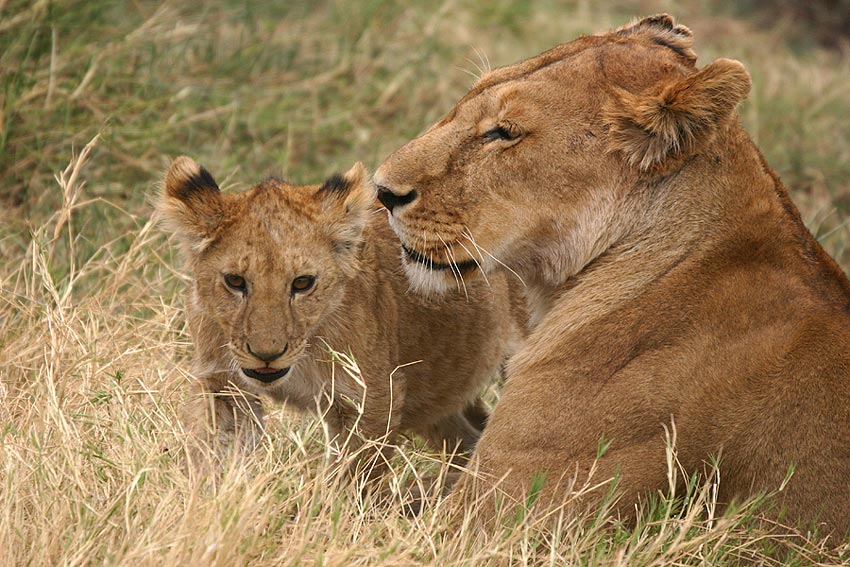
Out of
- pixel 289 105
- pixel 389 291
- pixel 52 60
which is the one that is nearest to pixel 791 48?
pixel 289 105

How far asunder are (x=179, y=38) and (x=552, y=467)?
4.37 meters

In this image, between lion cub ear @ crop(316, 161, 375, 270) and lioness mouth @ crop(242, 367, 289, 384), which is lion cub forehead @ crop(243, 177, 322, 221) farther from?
lioness mouth @ crop(242, 367, 289, 384)

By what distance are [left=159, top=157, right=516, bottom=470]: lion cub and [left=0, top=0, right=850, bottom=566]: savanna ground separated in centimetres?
16

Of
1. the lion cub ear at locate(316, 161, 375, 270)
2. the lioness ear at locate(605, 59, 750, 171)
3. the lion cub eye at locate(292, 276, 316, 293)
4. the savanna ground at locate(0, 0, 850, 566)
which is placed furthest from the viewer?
the lion cub ear at locate(316, 161, 375, 270)

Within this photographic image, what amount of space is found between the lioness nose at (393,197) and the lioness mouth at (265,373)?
551mm

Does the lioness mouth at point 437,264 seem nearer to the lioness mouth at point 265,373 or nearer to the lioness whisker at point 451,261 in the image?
the lioness whisker at point 451,261

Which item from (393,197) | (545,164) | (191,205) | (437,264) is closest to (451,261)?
(437,264)

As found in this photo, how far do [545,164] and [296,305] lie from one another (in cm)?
83

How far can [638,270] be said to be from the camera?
3.33 meters

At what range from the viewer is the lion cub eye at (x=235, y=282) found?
3.61 metres

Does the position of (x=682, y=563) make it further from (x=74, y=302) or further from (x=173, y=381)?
(x=74, y=302)

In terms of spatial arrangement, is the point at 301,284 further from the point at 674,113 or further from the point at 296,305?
the point at 674,113

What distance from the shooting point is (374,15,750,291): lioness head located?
130 inches

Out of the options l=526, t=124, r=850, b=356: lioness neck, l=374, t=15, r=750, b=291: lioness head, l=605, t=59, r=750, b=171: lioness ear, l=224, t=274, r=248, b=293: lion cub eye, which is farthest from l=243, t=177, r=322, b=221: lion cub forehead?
l=605, t=59, r=750, b=171: lioness ear
